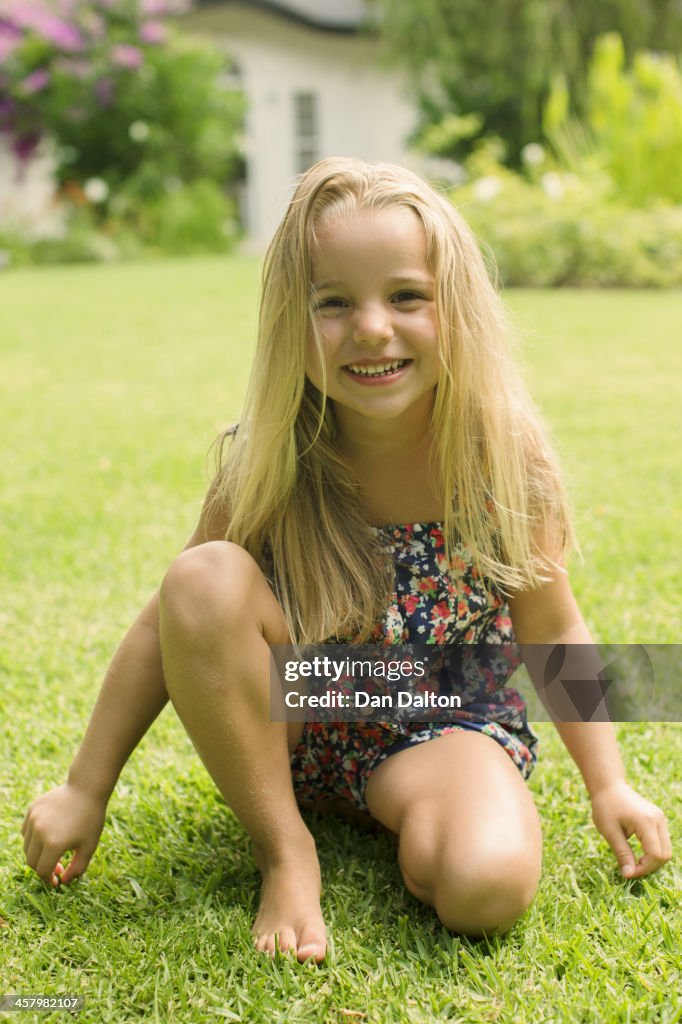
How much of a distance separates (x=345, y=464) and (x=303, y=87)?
54.6 ft

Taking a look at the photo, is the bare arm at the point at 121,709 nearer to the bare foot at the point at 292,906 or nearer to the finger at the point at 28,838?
the finger at the point at 28,838

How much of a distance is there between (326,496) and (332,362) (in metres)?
0.22

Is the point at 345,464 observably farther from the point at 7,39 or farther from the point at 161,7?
the point at 7,39

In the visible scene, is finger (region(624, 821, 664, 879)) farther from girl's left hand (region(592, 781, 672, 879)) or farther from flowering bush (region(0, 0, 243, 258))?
flowering bush (region(0, 0, 243, 258))

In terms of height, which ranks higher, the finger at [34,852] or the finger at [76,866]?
the finger at [34,852]

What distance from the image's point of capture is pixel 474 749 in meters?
1.63

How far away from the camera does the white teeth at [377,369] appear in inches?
63.0

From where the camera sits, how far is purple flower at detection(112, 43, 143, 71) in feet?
41.6

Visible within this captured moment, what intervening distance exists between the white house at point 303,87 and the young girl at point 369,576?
14.8 metres

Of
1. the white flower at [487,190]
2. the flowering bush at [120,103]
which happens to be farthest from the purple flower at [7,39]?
the white flower at [487,190]

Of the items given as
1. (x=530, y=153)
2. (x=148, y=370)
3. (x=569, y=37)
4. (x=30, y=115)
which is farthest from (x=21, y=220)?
(x=148, y=370)

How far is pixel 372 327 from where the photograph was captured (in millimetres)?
1542

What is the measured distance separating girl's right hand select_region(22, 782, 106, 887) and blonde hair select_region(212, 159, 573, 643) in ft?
1.22

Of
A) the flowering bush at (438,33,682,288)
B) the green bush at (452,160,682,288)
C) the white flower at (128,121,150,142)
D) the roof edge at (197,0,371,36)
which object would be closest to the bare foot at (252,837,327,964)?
the flowering bush at (438,33,682,288)
